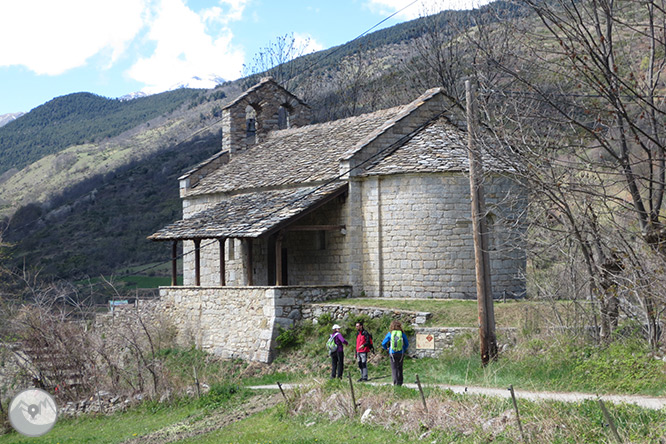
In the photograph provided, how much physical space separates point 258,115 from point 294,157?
5.70 meters

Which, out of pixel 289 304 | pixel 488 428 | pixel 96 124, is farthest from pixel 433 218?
pixel 96 124

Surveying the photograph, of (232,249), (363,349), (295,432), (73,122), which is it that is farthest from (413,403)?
(73,122)

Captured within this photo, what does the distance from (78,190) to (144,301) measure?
55.4 meters

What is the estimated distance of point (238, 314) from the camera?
21141 mm

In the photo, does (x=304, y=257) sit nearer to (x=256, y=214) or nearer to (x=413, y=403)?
(x=256, y=214)

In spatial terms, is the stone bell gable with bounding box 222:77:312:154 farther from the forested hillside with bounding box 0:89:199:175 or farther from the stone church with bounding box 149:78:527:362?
the forested hillside with bounding box 0:89:199:175

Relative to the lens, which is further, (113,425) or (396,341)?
(113,425)

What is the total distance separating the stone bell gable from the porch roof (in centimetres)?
595

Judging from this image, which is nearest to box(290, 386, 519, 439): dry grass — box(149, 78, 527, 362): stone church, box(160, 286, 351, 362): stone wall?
box(160, 286, 351, 362): stone wall

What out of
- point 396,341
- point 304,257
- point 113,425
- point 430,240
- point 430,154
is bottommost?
point 113,425

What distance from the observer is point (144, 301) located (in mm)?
25844

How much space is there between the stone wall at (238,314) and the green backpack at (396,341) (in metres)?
6.05

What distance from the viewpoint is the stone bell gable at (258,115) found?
100ft

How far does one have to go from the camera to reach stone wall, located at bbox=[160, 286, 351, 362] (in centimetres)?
1988
